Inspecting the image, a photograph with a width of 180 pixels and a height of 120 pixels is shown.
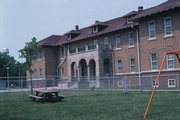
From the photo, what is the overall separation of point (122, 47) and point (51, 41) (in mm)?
17901

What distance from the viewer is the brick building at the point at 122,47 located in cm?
2825

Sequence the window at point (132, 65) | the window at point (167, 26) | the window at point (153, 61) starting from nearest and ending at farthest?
1. the window at point (167, 26)
2. the window at point (153, 61)
3. the window at point (132, 65)

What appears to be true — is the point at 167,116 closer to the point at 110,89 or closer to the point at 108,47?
the point at 110,89

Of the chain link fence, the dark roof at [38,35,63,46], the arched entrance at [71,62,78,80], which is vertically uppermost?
→ the dark roof at [38,35,63,46]

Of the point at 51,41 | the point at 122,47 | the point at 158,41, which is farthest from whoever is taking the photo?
the point at 51,41

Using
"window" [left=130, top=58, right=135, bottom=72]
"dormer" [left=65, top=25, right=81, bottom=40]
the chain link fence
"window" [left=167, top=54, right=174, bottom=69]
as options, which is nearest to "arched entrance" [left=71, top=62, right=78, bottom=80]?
"dormer" [left=65, top=25, right=81, bottom=40]

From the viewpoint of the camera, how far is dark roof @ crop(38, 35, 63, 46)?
47.4 metres

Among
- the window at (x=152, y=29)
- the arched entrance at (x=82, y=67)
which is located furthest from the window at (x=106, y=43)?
the window at (x=152, y=29)

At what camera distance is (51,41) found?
161 feet

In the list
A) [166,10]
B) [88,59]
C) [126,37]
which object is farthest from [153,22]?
[88,59]

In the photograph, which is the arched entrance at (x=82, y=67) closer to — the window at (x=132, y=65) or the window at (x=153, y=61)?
the window at (x=132, y=65)

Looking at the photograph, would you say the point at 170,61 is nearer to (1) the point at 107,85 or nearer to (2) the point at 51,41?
(1) the point at 107,85

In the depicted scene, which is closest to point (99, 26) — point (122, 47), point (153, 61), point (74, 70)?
point (122, 47)

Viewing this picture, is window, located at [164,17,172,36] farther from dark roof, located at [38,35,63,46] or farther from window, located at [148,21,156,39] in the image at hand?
dark roof, located at [38,35,63,46]
